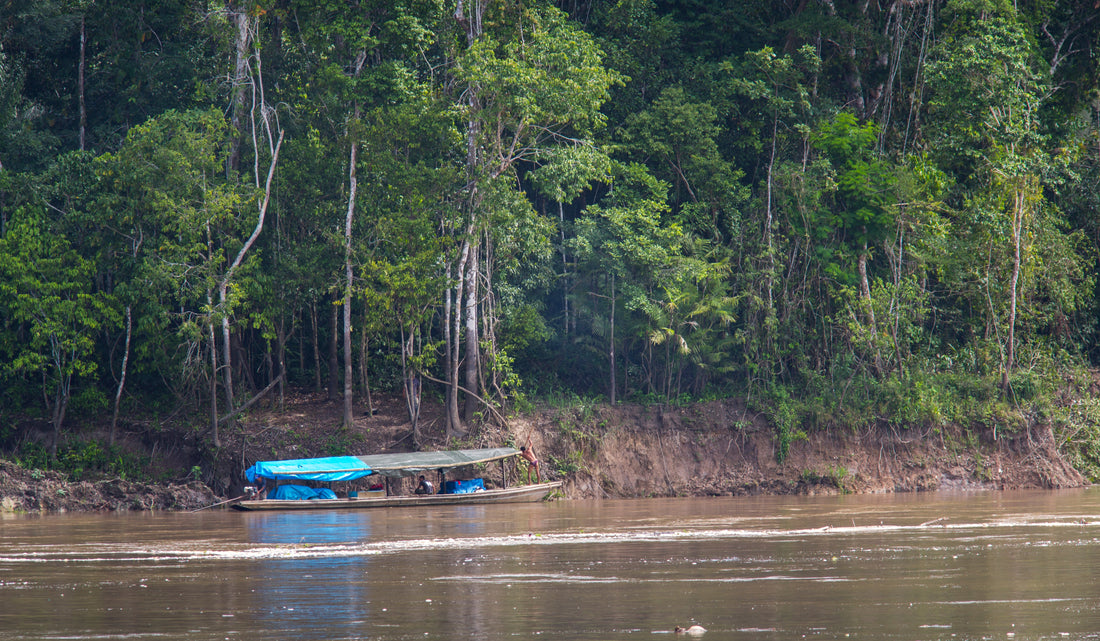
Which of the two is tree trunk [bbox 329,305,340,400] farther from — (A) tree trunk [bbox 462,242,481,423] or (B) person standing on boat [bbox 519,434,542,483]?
(B) person standing on boat [bbox 519,434,542,483]

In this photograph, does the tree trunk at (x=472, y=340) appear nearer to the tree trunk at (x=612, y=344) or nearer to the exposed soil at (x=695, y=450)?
the exposed soil at (x=695, y=450)

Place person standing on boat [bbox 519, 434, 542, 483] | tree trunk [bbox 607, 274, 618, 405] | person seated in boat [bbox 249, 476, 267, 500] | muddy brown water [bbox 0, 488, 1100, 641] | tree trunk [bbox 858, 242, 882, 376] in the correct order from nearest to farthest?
muddy brown water [bbox 0, 488, 1100, 641], person seated in boat [bbox 249, 476, 267, 500], person standing on boat [bbox 519, 434, 542, 483], tree trunk [bbox 858, 242, 882, 376], tree trunk [bbox 607, 274, 618, 405]

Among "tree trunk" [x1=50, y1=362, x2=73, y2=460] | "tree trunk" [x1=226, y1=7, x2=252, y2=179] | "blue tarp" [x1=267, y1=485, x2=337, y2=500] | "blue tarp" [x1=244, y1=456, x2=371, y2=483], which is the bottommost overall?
"blue tarp" [x1=267, y1=485, x2=337, y2=500]

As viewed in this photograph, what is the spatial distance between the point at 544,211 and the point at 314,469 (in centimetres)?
1211

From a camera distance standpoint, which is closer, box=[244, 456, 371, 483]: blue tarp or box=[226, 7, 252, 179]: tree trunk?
box=[244, 456, 371, 483]: blue tarp

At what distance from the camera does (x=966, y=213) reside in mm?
31328

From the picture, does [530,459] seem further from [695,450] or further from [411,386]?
[695,450]

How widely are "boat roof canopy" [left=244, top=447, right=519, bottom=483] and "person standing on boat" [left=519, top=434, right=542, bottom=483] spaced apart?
1252 millimetres

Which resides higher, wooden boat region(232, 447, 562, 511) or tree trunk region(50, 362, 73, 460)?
tree trunk region(50, 362, 73, 460)

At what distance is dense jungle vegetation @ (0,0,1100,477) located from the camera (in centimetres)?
2961

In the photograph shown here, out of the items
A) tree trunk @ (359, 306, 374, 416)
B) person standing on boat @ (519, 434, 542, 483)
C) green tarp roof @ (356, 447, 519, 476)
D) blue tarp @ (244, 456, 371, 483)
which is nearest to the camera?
blue tarp @ (244, 456, 371, 483)

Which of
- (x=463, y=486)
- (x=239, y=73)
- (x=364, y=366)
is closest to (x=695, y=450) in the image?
(x=463, y=486)

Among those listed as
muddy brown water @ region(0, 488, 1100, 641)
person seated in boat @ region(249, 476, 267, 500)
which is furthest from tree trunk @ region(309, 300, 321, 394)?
muddy brown water @ region(0, 488, 1100, 641)

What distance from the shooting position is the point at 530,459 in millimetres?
29078
